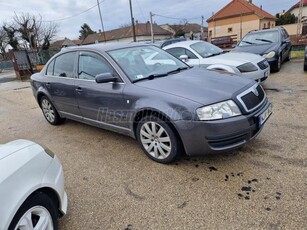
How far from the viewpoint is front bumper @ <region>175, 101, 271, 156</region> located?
8.42 feet

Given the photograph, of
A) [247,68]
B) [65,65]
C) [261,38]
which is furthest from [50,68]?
[261,38]

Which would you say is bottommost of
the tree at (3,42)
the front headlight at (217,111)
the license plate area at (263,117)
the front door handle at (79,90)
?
the license plate area at (263,117)

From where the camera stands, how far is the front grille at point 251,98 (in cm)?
274

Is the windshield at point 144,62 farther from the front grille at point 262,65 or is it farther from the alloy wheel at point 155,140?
the front grille at point 262,65

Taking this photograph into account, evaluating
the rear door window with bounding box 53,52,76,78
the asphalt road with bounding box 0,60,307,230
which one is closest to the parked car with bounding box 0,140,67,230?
the asphalt road with bounding box 0,60,307,230

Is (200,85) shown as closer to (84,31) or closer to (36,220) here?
(36,220)

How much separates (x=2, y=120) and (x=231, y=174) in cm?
587

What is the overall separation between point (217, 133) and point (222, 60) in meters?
3.73

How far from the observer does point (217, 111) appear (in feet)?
8.50

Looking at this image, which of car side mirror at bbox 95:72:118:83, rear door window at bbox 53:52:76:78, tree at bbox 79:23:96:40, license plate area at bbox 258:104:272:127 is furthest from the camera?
tree at bbox 79:23:96:40

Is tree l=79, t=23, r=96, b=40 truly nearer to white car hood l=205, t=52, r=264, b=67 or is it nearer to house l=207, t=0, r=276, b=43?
house l=207, t=0, r=276, b=43

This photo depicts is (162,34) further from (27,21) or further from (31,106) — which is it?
(31,106)

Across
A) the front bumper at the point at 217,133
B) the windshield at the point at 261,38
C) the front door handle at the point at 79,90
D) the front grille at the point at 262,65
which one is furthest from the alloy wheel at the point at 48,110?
the windshield at the point at 261,38

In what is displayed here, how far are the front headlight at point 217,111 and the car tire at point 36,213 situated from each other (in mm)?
1649
